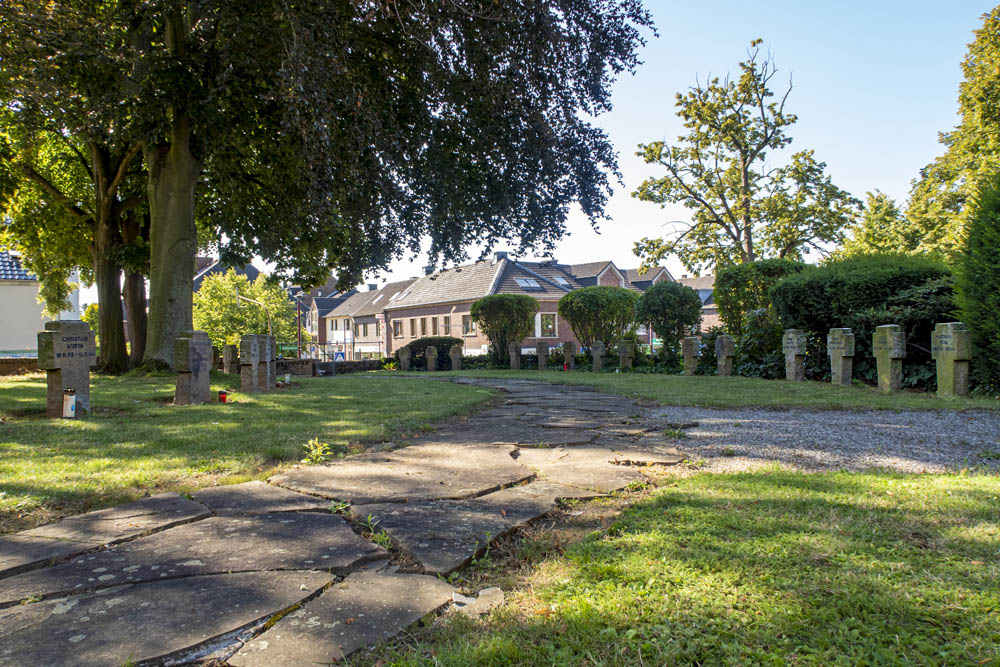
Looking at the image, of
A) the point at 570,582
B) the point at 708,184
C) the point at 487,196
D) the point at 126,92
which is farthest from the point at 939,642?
the point at 708,184

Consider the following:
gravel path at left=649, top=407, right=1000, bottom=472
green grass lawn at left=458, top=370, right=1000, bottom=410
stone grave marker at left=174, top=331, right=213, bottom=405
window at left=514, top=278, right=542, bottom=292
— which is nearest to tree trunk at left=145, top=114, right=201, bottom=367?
stone grave marker at left=174, top=331, right=213, bottom=405

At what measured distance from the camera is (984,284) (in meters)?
7.92

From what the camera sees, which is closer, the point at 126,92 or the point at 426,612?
the point at 426,612

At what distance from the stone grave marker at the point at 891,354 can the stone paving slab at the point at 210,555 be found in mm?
9160

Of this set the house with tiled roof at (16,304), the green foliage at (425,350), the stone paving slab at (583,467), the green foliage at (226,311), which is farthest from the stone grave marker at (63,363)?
the green foliage at (226,311)

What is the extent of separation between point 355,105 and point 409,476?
599 centimetres

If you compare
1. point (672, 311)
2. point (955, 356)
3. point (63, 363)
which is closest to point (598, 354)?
point (672, 311)

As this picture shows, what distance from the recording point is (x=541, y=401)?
28.1ft

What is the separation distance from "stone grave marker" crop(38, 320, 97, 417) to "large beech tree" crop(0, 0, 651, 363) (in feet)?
10.0

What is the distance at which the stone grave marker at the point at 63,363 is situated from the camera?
6.33 metres

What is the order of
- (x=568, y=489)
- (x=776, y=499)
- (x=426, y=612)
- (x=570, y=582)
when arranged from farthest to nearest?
(x=568, y=489) → (x=776, y=499) → (x=570, y=582) → (x=426, y=612)

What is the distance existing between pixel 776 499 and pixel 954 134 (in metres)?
33.1

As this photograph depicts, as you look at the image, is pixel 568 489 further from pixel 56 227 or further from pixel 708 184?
pixel 708 184

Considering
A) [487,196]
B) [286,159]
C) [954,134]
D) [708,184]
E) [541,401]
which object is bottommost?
[541,401]
